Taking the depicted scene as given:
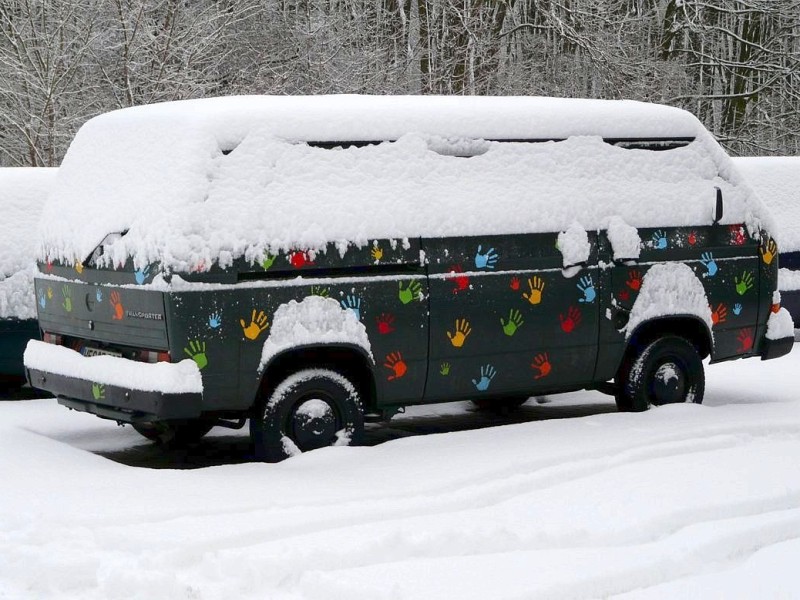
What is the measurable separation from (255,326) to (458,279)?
1433 millimetres

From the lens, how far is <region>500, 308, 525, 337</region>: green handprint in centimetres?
877

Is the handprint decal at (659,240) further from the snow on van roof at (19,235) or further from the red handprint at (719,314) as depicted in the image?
the snow on van roof at (19,235)

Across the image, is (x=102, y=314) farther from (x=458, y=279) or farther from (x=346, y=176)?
(x=458, y=279)

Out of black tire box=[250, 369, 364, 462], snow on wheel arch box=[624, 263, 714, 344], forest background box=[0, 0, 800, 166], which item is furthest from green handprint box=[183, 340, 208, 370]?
forest background box=[0, 0, 800, 166]

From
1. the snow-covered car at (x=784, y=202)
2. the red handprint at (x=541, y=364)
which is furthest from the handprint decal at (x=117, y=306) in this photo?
the snow-covered car at (x=784, y=202)

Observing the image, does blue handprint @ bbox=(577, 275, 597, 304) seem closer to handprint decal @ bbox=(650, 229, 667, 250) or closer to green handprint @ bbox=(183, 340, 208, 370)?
handprint decal @ bbox=(650, 229, 667, 250)

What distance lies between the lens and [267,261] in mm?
7844

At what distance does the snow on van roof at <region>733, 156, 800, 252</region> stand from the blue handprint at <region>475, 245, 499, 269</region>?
6.96 meters

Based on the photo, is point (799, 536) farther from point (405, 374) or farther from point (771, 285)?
point (771, 285)

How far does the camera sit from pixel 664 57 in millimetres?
28125

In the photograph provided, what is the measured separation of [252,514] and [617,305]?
368 centimetres

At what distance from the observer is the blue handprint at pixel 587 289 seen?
9.09m

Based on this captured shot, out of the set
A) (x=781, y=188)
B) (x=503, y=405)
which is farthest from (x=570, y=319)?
(x=781, y=188)

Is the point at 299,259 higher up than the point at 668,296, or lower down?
higher up
